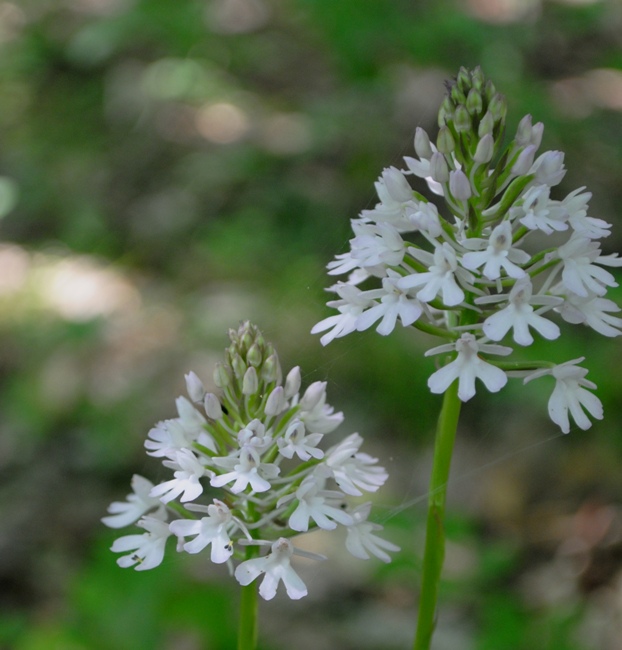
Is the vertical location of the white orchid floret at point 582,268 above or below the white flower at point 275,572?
above

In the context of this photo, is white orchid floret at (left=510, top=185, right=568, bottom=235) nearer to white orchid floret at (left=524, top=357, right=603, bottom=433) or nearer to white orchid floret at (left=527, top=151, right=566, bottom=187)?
white orchid floret at (left=527, top=151, right=566, bottom=187)

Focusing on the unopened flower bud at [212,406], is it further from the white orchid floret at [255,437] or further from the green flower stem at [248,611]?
the green flower stem at [248,611]

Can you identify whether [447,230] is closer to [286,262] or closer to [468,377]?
[468,377]

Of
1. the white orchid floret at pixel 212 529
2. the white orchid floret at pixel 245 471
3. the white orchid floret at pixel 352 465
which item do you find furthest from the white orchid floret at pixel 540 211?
the white orchid floret at pixel 212 529

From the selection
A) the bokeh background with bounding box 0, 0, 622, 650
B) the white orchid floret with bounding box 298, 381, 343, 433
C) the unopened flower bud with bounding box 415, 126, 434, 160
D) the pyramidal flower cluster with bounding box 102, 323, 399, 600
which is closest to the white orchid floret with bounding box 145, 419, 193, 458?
the pyramidal flower cluster with bounding box 102, 323, 399, 600

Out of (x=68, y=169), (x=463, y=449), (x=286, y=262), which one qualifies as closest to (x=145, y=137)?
(x=68, y=169)

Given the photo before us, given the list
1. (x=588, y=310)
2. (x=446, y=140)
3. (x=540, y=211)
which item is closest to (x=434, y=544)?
(x=588, y=310)

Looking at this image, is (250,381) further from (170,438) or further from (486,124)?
(486,124)
